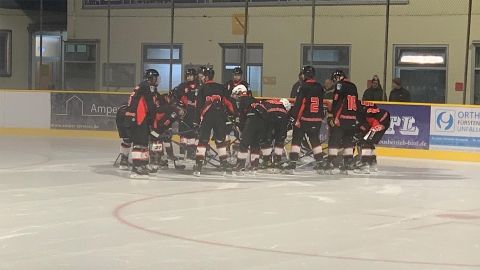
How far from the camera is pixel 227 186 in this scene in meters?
9.26

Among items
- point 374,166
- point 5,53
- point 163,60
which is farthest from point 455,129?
point 5,53

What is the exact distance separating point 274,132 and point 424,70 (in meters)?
8.23

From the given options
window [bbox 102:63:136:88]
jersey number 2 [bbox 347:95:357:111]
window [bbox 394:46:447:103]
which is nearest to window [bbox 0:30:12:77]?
window [bbox 102:63:136:88]

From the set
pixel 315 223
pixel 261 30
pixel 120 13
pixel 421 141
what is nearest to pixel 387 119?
pixel 421 141

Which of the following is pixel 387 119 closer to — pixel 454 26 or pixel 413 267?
pixel 413 267

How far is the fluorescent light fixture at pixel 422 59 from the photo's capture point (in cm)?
1782

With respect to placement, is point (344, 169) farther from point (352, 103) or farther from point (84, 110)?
point (84, 110)

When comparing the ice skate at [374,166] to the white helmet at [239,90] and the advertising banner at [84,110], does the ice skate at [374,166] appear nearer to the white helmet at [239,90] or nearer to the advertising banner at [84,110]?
the white helmet at [239,90]

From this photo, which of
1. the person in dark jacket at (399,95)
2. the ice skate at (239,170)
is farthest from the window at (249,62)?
the ice skate at (239,170)

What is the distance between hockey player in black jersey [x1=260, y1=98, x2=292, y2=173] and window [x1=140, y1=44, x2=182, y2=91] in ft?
31.3

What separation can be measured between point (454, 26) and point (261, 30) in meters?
4.57

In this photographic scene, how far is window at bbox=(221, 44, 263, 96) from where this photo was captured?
19.4 metres

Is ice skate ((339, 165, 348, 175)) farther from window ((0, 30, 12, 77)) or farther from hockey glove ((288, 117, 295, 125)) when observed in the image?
window ((0, 30, 12, 77))

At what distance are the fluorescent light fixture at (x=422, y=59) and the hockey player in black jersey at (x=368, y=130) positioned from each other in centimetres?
717
